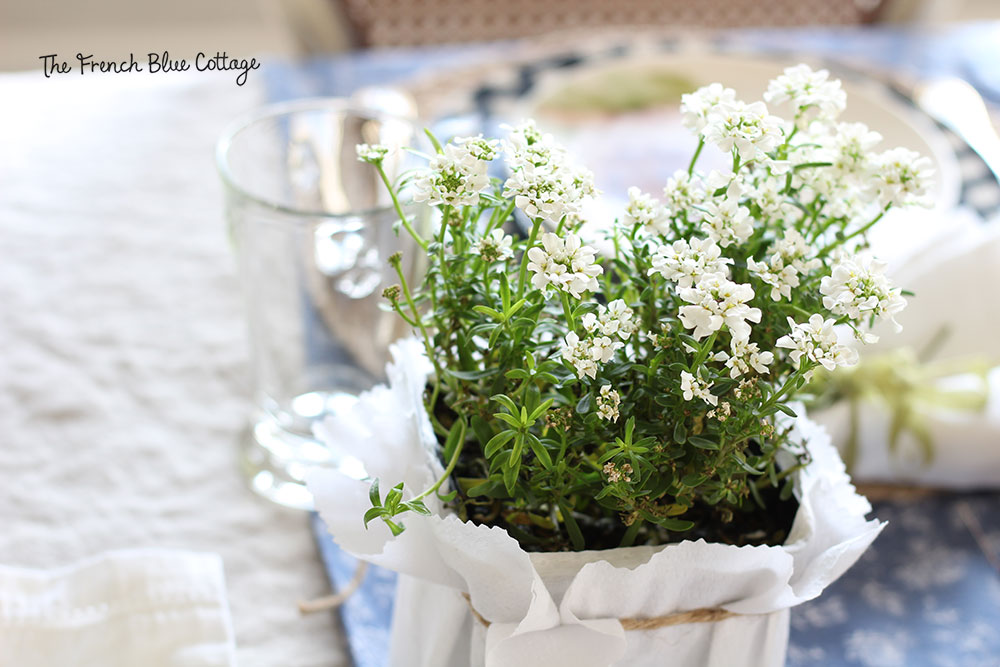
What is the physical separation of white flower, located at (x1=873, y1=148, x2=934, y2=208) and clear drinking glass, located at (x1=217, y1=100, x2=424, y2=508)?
250 millimetres

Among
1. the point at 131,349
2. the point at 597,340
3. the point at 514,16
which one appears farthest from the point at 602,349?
the point at 514,16

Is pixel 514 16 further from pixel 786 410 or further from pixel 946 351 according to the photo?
pixel 786 410

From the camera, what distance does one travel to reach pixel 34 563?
0.54 meters

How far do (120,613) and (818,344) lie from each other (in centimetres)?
35

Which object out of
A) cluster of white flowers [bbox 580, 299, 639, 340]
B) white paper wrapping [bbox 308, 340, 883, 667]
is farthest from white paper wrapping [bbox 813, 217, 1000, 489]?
cluster of white flowers [bbox 580, 299, 639, 340]

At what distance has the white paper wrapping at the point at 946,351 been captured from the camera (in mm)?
550

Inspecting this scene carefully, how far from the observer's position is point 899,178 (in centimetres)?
36

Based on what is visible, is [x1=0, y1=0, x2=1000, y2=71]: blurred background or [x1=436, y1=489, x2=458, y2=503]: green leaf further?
[x1=0, y1=0, x2=1000, y2=71]: blurred background

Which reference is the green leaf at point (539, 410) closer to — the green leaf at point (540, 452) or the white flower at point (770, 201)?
the green leaf at point (540, 452)

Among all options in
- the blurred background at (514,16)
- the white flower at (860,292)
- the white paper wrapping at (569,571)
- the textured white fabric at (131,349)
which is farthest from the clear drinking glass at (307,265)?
the blurred background at (514,16)

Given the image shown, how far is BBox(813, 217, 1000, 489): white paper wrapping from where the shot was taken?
0.55 m

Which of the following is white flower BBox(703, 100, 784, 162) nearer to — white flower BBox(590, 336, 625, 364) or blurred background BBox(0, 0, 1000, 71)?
white flower BBox(590, 336, 625, 364)

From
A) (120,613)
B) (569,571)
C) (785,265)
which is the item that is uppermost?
(785,265)

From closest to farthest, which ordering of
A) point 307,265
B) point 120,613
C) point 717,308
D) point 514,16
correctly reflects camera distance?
1. point 717,308
2. point 120,613
3. point 307,265
4. point 514,16
